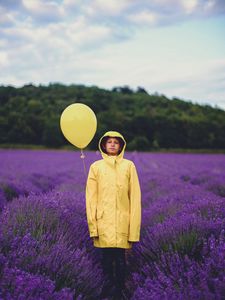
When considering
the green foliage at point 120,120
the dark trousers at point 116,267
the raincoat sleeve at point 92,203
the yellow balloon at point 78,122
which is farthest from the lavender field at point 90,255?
the green foliage at point 120,120

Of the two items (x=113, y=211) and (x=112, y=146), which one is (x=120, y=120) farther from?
(x=113, y=211)

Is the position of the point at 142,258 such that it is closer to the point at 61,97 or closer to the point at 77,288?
the point at 77,288

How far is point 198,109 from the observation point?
169 ft

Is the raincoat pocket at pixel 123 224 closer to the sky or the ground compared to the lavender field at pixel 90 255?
closer to the sky

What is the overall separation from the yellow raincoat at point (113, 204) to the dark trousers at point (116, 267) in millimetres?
77

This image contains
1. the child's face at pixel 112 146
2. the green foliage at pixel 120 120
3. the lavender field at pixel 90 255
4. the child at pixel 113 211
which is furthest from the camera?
the green foliage at pixel 120 120

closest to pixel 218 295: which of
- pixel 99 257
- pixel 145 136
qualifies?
pixel 99 257

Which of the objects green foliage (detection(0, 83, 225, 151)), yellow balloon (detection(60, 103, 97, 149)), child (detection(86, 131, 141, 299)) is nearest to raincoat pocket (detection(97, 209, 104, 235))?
child (detection(86, 131, 141, 299))

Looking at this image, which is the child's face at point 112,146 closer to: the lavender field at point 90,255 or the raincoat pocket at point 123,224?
the raincoat pocket at point 123,224

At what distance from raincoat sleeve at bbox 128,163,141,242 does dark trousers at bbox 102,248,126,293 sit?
145 millimetres

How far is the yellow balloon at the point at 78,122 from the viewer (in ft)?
11.6

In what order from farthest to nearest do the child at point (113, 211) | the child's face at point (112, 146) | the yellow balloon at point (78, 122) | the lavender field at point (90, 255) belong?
the yellow balloon at point (78, 122)
the child's face at point (112, 146)
the child at point (113, 211)
the lavender field at point (90, 255)

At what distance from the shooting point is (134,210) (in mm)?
2801

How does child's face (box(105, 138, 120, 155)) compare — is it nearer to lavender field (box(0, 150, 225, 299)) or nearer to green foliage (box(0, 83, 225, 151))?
lavender field (box(0, 150, 225, 299))
